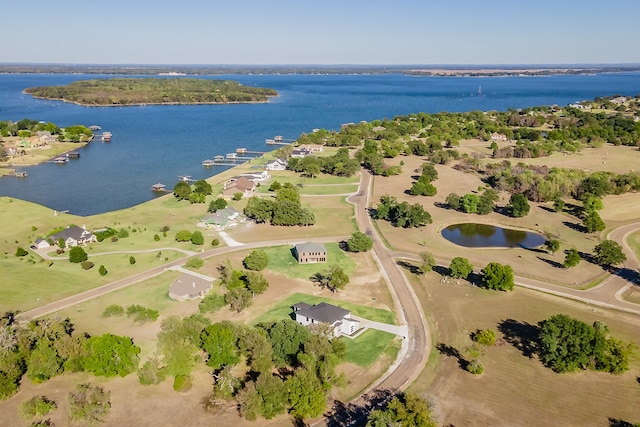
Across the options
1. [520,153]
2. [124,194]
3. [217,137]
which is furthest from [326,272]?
[217,137]

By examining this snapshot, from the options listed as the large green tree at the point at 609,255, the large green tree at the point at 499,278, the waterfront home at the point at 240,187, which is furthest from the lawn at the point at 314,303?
the waterfront home at the point at 240,187

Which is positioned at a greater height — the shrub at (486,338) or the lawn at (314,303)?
the shrub at (486,338)

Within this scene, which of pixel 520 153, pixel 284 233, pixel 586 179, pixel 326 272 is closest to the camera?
pixel 326 272

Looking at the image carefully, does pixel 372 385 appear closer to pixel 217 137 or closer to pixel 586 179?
pixel 586 179

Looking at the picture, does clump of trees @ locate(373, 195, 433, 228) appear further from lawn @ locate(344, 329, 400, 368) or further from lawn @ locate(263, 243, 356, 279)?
lawn @ locate(344, 329, 400, 368)

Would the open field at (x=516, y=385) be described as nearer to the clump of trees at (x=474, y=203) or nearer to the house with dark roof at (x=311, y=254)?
the house with dark roof at (x=311, y=254)

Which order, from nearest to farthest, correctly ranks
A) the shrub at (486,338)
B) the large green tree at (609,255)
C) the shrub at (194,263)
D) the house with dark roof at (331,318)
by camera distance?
the shrub at (486,338) → the house with dark roof at (331,318) → the shrub at (194,263) → the large green tree at (609,255)
